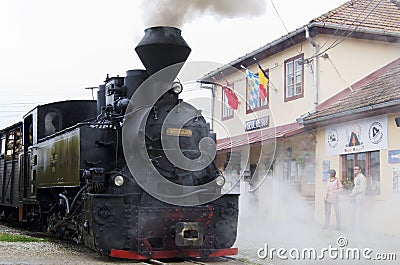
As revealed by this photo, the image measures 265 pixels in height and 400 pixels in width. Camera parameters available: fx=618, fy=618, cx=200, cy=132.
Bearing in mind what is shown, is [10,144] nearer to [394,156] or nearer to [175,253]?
[175,253]

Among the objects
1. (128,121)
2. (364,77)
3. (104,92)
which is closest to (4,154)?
(104,92)

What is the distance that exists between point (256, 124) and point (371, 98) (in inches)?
235

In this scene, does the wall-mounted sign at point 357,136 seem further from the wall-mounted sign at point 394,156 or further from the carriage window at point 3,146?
the carriage window at point 3,146

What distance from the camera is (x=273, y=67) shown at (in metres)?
18.5

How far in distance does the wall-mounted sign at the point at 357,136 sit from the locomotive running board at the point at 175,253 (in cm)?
533

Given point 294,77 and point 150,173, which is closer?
point 150,173

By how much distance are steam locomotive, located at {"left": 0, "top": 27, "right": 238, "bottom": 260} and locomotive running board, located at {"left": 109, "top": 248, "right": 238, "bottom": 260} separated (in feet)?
0.05

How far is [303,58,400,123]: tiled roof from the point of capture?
41.6 ft

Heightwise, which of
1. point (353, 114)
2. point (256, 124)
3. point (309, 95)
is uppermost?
point (309, 95)

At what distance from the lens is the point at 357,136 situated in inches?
543

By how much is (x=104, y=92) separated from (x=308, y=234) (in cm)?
498

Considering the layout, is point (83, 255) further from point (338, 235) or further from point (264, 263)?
point (338, 235)

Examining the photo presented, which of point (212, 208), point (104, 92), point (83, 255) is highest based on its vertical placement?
point (104, 92)

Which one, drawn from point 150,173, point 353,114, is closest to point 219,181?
point 150,173
